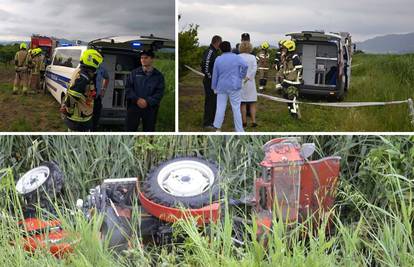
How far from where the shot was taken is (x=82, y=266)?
133 inches

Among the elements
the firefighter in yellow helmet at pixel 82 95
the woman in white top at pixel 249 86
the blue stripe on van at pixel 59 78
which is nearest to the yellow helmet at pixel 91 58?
the firefighter in yellow helmet at pixel 82 95

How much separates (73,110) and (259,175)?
1.23m

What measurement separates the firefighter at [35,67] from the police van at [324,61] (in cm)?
155

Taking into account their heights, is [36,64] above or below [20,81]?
above

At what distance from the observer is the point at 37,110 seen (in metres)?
4.03

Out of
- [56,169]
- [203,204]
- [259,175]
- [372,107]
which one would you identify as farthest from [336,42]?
[56,169]

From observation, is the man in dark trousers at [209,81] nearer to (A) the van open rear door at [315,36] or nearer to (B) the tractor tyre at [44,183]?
(A) the van open rear door at [315,36]

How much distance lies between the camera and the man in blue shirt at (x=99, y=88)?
408cm

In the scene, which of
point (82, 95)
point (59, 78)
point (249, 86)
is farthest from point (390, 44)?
point (59, 78)

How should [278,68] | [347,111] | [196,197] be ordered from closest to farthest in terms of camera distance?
[196,197] → [347,111] → [278,68]

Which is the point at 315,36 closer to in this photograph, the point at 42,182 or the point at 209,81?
the point at 209,81

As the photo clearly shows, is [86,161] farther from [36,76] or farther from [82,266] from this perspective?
[82,266]

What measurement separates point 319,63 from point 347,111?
34 centimetres

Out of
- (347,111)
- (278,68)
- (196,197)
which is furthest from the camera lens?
(278,68)
